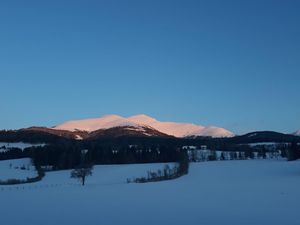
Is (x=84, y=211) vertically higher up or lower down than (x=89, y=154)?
lower down

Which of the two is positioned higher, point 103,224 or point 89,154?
point 89,154

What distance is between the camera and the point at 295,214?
26016 mm

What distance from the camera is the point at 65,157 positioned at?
527ft

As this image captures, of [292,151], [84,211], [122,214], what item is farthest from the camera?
[292,151]

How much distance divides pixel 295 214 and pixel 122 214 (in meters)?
11.0

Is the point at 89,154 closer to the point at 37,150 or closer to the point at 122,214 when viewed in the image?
the point at 37,150

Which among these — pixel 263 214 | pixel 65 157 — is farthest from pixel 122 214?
pixel 65 157

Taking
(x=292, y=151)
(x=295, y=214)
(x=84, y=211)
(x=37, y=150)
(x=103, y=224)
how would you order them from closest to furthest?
(x=103, y=224) → (x=295, y=214) → (x=84, y=211) → (x=292, y=151) → (x=37, y=150)

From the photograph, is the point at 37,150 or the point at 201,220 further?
the point at 37,150

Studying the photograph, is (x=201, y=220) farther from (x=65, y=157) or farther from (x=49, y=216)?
(x=65, y=157)

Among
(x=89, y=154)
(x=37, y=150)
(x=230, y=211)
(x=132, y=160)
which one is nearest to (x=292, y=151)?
(x=132, y=160)

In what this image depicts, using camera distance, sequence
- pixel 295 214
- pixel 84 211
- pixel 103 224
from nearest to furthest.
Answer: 1. pixel 103 224
2. pixel 295 214
3. pixel 84 211

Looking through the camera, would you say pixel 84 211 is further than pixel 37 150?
No

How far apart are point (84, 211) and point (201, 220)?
32.9 feet
